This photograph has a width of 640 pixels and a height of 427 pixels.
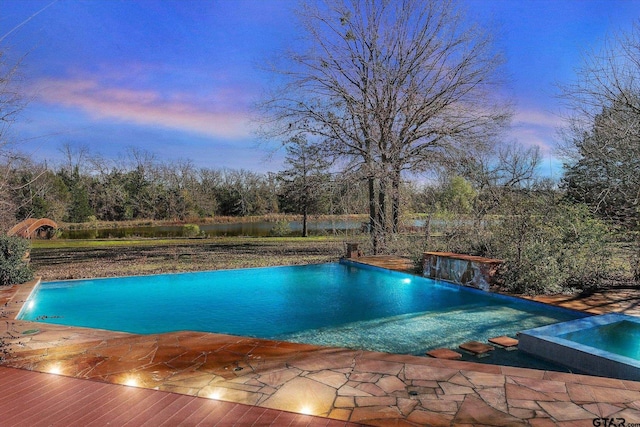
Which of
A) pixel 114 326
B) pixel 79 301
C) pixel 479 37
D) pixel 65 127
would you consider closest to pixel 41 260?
pixel 79 301

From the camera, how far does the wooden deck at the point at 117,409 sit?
2459 mm

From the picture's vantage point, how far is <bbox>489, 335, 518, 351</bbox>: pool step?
430cm

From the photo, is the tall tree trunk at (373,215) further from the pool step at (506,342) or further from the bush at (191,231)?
the bush at (191,231)

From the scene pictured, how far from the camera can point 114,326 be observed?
5.71 metres

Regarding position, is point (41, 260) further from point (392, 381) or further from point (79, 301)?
point (392, 381)

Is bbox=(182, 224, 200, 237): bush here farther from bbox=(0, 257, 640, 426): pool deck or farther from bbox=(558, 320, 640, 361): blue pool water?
bbox=(558, 320, 640, 361): blue pool water

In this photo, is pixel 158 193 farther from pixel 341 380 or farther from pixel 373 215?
pixel 341 380

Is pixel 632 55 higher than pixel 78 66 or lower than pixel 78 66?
lower

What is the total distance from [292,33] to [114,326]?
35.2 feet

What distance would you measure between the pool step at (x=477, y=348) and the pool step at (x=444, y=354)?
0.21 metres

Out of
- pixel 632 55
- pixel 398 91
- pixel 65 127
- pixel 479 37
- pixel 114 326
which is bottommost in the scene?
pixel 114 326

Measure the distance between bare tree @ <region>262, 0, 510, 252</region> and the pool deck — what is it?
901 centimetres

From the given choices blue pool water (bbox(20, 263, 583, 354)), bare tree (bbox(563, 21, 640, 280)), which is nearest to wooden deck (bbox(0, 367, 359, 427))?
blue pool water (bbox(20, 263, 583, 354))

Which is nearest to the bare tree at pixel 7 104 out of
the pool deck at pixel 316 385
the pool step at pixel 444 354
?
the pool deck at pixel 316 385
